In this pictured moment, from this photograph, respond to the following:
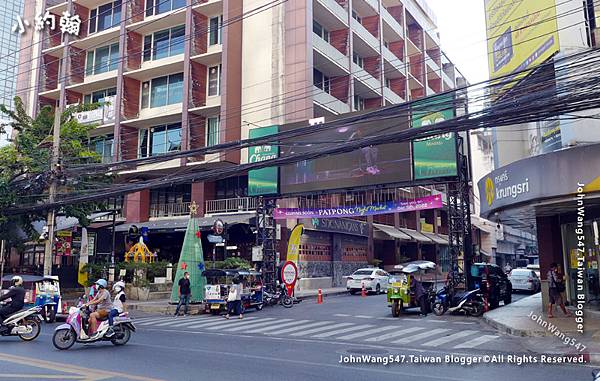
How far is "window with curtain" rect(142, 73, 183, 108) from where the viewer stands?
34.3 m

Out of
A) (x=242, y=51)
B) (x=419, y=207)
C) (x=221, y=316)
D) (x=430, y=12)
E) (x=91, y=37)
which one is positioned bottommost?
(x=221, y=316)

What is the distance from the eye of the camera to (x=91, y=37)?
37.2m

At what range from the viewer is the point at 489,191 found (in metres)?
16.4

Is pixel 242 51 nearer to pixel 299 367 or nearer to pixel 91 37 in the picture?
pixel 91 37

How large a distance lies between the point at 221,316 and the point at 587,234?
13469 millimetres

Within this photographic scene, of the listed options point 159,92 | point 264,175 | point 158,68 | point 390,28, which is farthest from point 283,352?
point 390,28

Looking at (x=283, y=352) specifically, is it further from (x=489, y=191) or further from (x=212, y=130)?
(x=212, y=130)

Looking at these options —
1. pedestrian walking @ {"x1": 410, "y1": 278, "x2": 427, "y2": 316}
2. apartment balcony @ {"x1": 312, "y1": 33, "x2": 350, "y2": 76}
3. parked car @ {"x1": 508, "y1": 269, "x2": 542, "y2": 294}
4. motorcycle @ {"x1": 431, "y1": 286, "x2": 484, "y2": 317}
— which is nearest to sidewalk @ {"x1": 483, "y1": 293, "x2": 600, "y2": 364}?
motorcycle @ {"x1": 431, "y1": 286, "x2": 484, "y2": 317}

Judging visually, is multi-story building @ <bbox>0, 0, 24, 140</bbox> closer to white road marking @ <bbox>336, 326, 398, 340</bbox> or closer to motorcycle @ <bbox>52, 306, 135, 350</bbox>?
motorcycle @ <bbox>52, 306, 135, 350</bbox>

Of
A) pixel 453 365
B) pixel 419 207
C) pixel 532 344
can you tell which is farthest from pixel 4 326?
pixel 419 207

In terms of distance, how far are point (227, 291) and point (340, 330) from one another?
7.19 m

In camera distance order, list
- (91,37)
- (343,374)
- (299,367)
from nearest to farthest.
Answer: (343,374)
(299,367)
(91,37)

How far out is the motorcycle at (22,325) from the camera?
12.2 m

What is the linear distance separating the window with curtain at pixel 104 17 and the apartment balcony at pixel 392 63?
2149 cm
